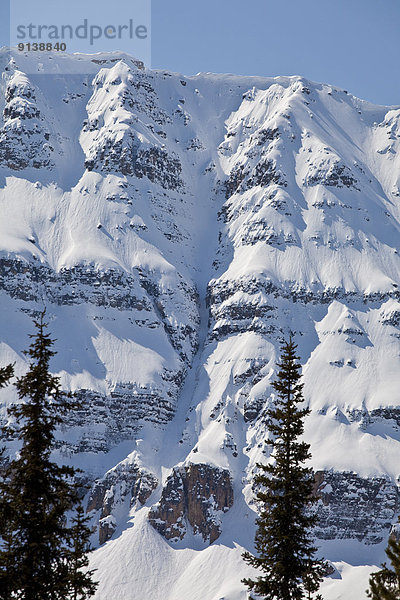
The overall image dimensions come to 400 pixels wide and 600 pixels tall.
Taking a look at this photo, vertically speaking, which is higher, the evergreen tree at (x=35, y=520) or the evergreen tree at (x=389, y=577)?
the evergreen tree at (x=35, y=520)

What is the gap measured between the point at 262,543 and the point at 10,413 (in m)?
12.3

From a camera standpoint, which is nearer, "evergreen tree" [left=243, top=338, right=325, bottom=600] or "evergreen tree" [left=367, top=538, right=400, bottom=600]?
"evergreen tree" [left=367, top=538, right=400, bottom=600]

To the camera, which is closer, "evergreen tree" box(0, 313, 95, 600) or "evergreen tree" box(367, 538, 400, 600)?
"evergreen tree" box(367, 538, 400, 600)

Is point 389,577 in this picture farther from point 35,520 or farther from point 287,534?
point 35,520

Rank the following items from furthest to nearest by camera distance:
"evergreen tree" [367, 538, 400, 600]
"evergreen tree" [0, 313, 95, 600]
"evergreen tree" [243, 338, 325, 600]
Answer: "evergreen tree" [243, 338, 325, 600]
"evergreen tree" [0, 313, 95, 600]
"evergreen tree" [367, 538, 400, 600]

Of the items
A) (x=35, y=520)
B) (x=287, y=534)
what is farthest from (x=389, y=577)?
(x=35, y=520)

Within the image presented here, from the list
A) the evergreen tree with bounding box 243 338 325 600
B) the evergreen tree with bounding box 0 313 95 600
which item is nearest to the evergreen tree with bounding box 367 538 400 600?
the evergreen tree with bounding box 243 338 325 600

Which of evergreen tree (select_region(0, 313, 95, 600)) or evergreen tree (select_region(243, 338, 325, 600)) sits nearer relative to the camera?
evergreen tree (select_region(0, 313, 95, 600))

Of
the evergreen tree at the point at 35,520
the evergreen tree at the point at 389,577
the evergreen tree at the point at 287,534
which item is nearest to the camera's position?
the evergreen tree at the point at 389,577

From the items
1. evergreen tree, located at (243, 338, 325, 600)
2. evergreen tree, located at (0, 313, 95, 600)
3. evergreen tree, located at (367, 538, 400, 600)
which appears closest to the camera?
evergreen tree, located at (367, 538, 400, 600)

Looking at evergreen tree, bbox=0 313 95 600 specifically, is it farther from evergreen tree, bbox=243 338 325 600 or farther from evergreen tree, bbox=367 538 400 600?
evergreen tree, bbox=367 538 400 600

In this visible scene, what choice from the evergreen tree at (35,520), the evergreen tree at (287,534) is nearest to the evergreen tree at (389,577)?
the evergreen tree at (287,534)

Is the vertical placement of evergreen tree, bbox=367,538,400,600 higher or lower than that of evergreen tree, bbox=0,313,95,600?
lower

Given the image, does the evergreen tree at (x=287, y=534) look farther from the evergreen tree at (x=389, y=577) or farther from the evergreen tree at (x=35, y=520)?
the evergreen tree at (x=35, y=520)
